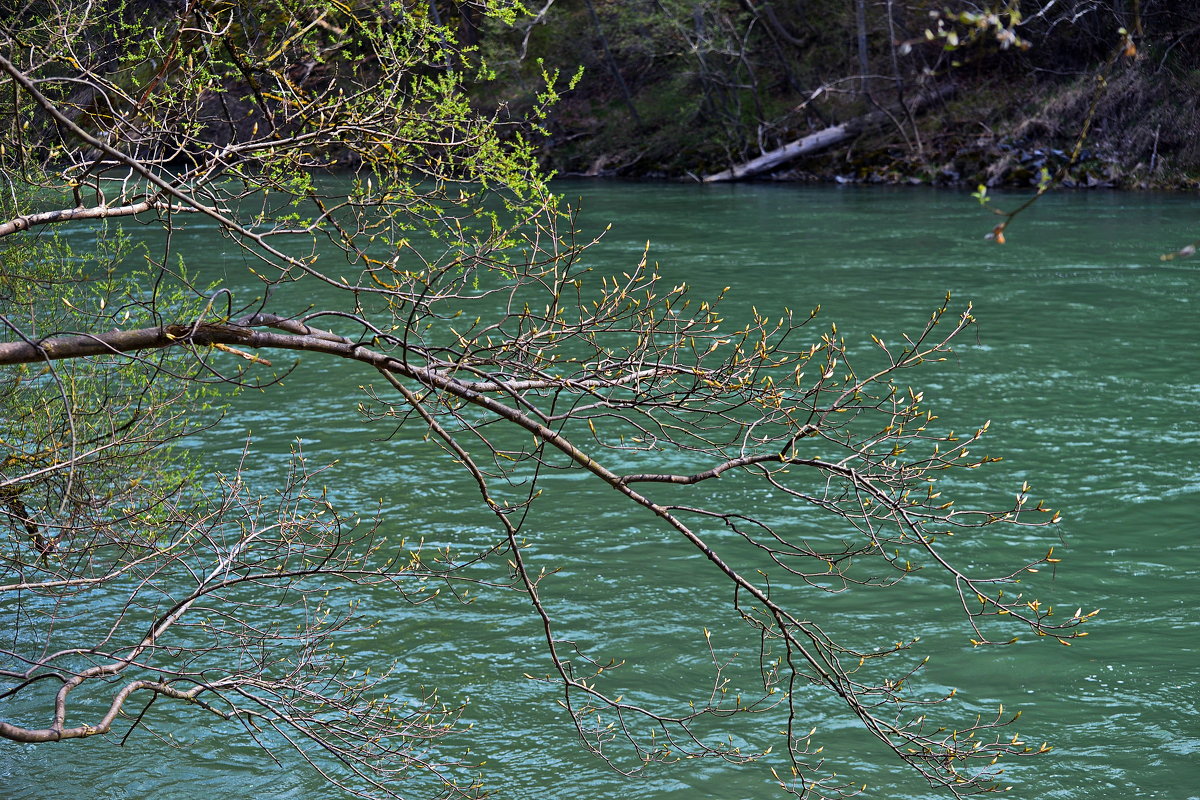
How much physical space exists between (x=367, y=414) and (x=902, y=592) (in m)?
4.53

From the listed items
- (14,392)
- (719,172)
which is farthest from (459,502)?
(719,172)

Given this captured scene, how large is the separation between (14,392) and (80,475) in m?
2.00

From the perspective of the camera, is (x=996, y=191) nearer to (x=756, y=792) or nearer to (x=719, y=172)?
(x=719, y=172)

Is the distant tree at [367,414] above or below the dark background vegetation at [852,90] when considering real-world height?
below

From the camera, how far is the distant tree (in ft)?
14.6

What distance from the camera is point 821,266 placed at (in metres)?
20.7

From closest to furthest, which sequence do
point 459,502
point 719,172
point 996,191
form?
point 459,502
point 996,191
point 719,172

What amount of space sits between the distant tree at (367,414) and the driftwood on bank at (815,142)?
86.0 ft

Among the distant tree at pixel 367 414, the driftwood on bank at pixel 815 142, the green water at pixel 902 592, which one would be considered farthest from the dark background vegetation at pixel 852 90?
the distant tree at pixel 367 414

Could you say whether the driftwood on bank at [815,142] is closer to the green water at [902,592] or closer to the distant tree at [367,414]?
the green water at [902,592]

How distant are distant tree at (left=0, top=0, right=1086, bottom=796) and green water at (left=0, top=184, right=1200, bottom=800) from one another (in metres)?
0.21

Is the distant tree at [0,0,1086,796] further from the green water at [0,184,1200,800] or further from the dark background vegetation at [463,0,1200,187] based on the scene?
the dark background vegetation at [463,0,1200,187]

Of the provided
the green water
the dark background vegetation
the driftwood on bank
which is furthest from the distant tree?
the driftwood on bank

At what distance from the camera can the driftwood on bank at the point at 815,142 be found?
3612 cm
